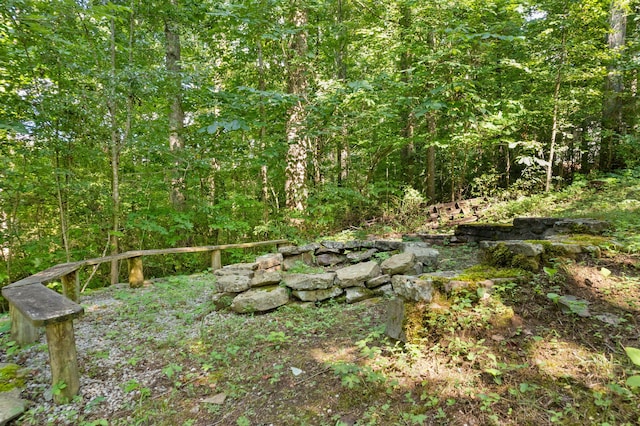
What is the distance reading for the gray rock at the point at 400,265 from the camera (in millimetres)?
4141

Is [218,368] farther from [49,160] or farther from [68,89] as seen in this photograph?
[49,160]

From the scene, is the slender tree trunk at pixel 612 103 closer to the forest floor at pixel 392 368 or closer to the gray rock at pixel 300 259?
the forest floor at pixel 392 368

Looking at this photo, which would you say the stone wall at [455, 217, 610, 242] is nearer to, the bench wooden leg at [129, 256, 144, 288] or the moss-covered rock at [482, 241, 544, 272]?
the moss-covered rock at [482, 241, 544, 272]

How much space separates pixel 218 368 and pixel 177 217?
4.42 metres

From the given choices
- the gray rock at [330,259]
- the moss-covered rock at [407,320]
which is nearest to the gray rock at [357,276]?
the moss-covered rock at [407,320]

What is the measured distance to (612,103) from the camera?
8.29m

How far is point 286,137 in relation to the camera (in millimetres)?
7250

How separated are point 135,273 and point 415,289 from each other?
4.75m

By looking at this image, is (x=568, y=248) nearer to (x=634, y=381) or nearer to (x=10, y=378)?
(x=634, y=381)

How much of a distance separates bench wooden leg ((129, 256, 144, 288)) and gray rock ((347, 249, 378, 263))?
359 centimetres

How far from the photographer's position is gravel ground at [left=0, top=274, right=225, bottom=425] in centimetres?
220

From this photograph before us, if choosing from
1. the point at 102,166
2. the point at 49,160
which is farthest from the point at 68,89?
the point at 102,166

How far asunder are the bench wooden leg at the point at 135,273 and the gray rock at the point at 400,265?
13.2ft

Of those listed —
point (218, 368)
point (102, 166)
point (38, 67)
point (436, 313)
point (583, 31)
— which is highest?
point (583, 31)
